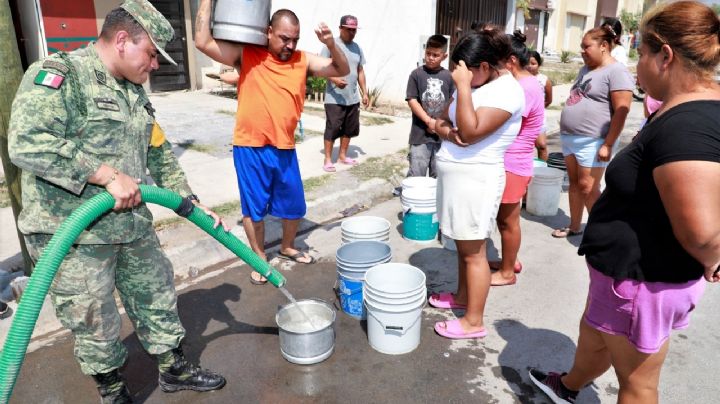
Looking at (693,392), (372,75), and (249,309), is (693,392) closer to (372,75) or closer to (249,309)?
(249,309)

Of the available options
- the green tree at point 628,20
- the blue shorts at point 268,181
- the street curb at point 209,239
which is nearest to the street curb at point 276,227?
the street curb at point 209,239

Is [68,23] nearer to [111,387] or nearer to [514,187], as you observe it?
[111,387]

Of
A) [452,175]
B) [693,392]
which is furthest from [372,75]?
[693,392]

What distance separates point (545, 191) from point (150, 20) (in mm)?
4575

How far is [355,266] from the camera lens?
3.45 metres

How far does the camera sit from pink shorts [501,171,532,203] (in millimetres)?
3771

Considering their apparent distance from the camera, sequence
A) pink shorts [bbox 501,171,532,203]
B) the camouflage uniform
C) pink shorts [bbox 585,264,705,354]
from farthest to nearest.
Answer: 1. pink shorts [bbox 501,171,532,203]
2. the camouflage uniform
3. pink shorts [bbox 585,264,705,354]

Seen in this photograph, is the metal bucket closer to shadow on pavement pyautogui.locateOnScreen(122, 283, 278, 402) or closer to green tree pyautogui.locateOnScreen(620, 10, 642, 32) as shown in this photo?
shadow on pavement pyautogui.locateOnScreen(122, 283, 278, 402)

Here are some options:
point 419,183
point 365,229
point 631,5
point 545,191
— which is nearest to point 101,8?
point 419,183

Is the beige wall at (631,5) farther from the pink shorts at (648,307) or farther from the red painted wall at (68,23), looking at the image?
the pink shorts at (648,307)

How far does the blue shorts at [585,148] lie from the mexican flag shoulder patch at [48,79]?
4033 millimetres

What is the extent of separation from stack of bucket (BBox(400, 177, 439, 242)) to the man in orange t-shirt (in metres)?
1.20

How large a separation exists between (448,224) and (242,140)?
1752 millimetres

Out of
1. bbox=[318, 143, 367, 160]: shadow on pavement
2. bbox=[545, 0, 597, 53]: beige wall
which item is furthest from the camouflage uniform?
bbox=[545, 0, 597, 53]: beige wall
